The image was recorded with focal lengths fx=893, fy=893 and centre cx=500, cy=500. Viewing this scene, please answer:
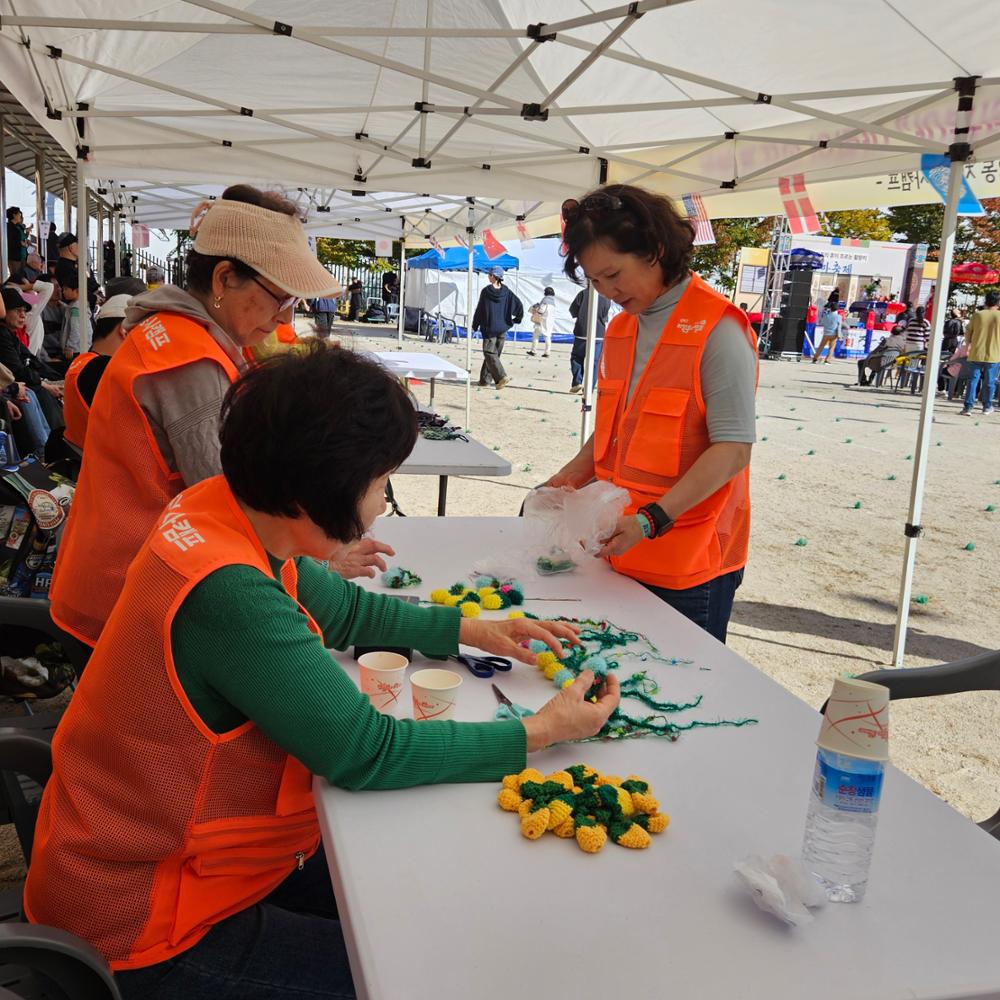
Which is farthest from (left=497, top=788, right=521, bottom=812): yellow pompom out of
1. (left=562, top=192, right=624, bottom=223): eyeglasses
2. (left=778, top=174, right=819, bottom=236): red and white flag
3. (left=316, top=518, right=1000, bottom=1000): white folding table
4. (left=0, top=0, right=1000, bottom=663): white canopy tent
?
(left=778, top=174, right=819, bottom=236): red and white flag

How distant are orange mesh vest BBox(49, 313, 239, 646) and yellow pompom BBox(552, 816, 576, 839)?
41.6 inches

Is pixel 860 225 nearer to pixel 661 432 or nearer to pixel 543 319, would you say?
pixel 543 319

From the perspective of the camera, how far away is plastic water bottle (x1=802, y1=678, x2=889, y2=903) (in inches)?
44.1

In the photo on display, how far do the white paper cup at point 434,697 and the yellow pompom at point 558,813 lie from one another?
0.94 feet

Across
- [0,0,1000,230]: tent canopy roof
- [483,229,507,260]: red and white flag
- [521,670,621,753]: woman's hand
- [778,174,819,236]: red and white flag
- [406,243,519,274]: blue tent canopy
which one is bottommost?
[521,670,621,753]: woman's hand

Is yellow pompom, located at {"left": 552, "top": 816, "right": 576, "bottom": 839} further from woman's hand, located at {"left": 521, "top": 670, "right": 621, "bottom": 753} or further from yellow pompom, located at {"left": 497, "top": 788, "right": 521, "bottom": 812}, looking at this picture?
woman's hand, located at {"left": 521, "top": 670, "right": 621, "bottom": 753}

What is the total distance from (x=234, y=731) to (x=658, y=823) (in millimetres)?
598

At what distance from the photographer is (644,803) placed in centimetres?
128

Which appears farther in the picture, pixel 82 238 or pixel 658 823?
pixel 82 238

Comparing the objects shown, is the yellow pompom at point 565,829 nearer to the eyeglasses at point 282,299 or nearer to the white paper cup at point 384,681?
the white paper cup at point 384,681

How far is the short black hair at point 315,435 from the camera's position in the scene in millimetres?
1207

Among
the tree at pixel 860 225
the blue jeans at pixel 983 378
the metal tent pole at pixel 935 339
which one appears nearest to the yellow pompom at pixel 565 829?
the metal tent pole at pixel 935 339

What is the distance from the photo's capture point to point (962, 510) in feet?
27.8

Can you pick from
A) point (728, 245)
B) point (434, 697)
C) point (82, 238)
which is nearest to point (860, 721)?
point (434, 697)
